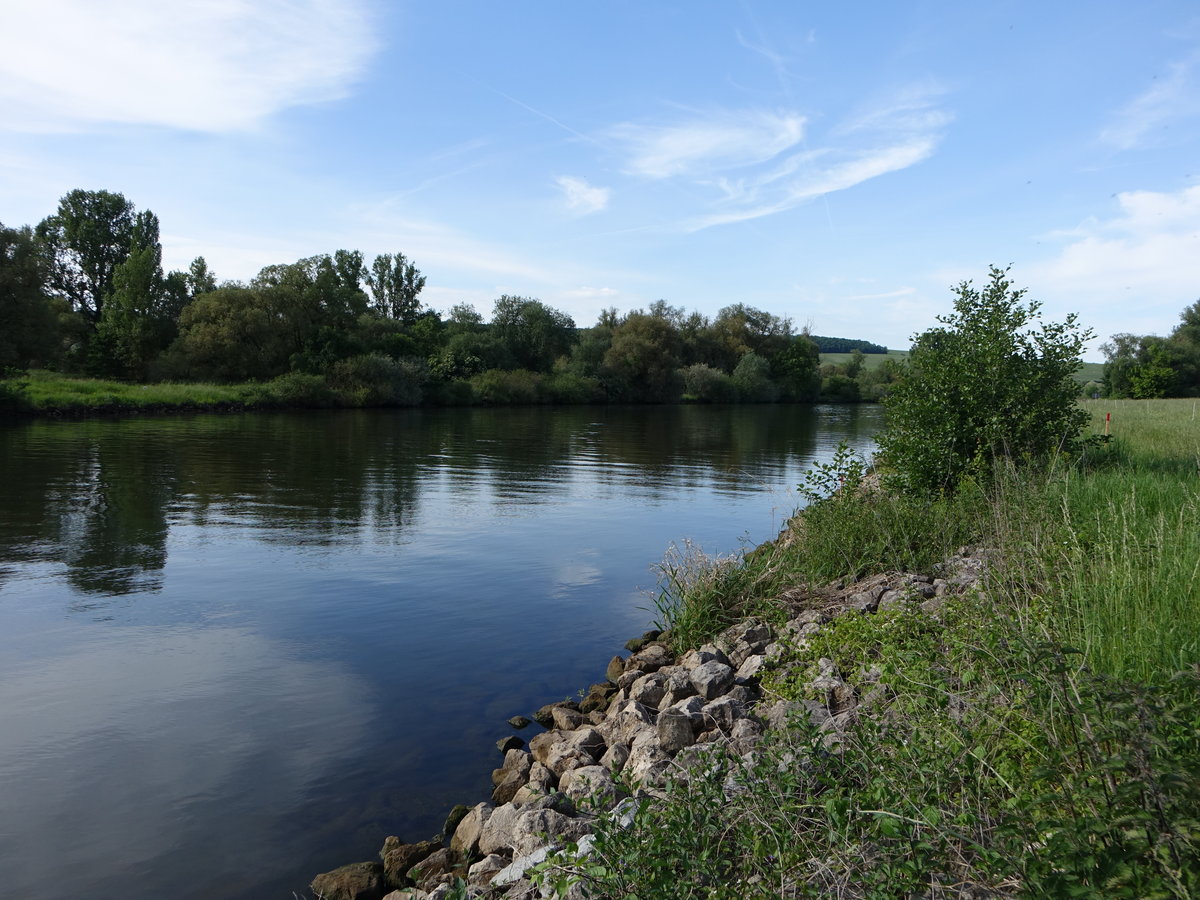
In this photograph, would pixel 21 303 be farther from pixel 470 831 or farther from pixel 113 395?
pixel 470 831

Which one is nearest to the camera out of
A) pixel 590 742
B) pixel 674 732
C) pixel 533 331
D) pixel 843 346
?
pixel 674 732

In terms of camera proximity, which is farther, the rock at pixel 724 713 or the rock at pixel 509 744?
the rock at pixel 509 744

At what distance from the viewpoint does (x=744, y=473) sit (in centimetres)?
2861

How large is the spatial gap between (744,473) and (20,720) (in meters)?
23.2

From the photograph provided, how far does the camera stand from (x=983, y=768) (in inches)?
174

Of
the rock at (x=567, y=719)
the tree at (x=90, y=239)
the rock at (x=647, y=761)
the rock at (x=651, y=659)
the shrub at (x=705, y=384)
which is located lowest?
the rock at (x=567, y=719)

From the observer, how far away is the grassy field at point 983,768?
10.4ft

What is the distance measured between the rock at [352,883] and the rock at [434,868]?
0.77 ft

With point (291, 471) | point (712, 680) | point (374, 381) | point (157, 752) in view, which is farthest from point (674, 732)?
point (374, 381)

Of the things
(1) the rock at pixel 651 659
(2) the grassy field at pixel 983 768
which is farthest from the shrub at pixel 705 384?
(2) the grassy field at pixel 983 768

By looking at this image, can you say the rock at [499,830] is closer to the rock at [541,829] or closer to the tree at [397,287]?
the rock at [541,829]

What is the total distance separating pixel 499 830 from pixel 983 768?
302 cm

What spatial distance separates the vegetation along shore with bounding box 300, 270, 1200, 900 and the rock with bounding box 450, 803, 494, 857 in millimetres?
39

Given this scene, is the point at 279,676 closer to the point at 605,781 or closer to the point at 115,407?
the point at 605,781
